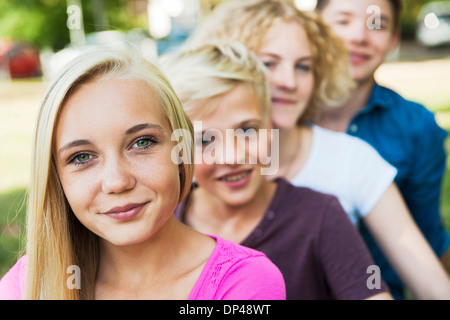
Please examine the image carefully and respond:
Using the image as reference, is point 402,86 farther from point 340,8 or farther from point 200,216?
point 200,216

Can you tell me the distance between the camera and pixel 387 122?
251 centimetres

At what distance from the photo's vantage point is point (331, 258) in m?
1.54

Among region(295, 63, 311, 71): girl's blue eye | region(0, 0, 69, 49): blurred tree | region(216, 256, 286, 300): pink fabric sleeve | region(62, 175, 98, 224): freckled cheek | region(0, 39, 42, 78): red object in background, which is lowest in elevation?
region(216, 256, 286, 300): pink fabric sleeve

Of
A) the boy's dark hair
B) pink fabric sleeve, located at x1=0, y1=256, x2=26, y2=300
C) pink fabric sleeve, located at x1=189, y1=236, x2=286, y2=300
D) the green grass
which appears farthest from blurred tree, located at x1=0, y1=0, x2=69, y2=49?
pink fabric sleeve, located at x1=189, y1=236, x2=286, y2=300

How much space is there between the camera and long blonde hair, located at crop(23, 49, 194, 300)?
3.40 ft

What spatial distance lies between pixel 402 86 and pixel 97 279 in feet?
36.6

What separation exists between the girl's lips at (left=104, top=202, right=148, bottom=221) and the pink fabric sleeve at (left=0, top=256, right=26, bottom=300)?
0.32 metres

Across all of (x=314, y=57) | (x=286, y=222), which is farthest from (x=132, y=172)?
(x=314, y=57)

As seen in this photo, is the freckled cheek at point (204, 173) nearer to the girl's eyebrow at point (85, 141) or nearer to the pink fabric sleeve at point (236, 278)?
the pink fabric sleeve at point (236, 278)

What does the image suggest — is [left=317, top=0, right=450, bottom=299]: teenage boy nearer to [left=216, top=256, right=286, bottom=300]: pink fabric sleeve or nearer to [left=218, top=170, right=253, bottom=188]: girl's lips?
[left=218, top=170, right=253, bottom=188]: girl's lips

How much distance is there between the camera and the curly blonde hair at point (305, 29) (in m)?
2.06

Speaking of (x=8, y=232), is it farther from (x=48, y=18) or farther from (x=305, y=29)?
(x=48, y=18)

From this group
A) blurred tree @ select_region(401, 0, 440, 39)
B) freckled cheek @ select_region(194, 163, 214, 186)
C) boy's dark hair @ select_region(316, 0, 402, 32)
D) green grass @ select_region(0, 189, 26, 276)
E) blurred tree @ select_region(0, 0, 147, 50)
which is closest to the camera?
freckled cheek @ select_region(194, 163, 214, 186)

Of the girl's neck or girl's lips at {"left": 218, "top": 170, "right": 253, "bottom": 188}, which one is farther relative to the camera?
girl's lips at {"left": 218, "top": 170, "right": 253, "bottom": 188}
